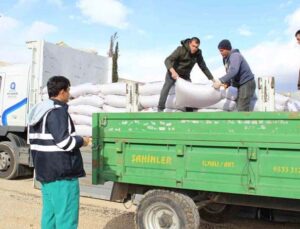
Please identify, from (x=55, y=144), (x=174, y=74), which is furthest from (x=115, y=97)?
(x=55, y=144)

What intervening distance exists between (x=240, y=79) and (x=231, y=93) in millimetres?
199

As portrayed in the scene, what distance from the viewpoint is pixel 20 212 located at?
6.47m

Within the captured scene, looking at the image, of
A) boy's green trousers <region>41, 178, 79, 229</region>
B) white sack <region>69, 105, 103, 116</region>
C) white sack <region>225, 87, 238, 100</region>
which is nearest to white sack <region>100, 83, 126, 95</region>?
white sack <region>69, 105, 103, 116</region>

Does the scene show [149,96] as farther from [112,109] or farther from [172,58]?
[112,109]

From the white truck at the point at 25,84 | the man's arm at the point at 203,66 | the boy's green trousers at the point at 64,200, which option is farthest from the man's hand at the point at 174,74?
the white truck at the point at 25,84

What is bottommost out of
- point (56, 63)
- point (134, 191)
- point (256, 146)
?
point (134, 191)

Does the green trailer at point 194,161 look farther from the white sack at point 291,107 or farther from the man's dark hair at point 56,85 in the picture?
the white sack at point 291,107

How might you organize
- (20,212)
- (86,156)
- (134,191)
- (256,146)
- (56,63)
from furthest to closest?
1. (56,63)
2. (86,156)
3. (20,212)
4. (134,191)
5. (256,146)

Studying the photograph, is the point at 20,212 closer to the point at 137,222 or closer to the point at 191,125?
the point at 137,222

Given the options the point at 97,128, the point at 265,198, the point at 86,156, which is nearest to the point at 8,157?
the point at 86,156

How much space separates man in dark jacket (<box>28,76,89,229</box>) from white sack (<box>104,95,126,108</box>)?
332cm

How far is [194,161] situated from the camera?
4301 millimetres

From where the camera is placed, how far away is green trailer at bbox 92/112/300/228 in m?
3.89

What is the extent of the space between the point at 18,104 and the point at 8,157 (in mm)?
1199
